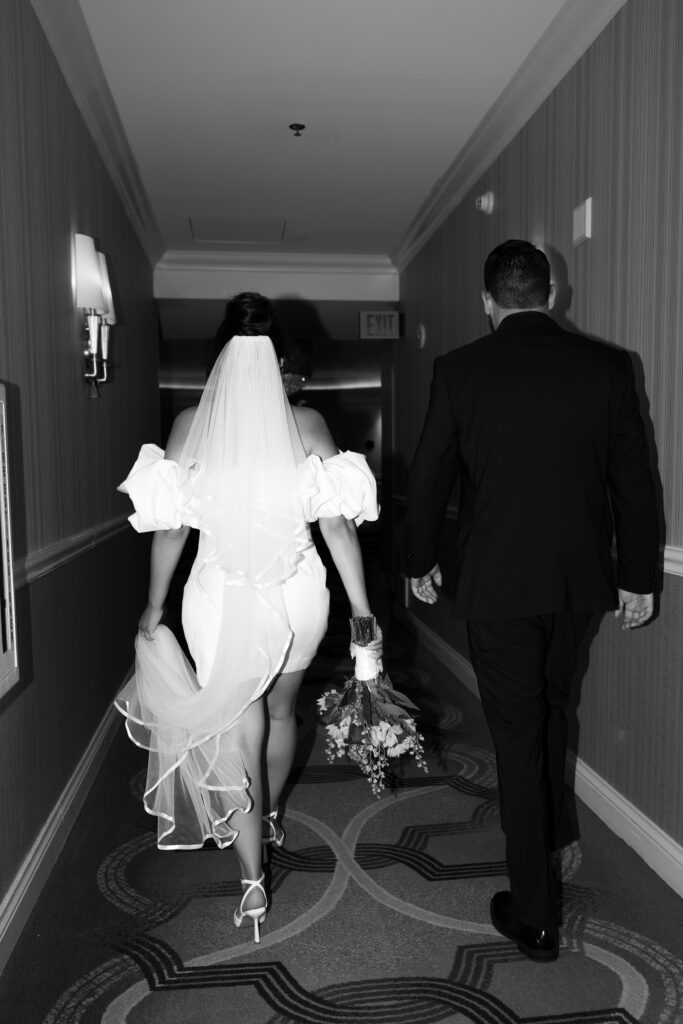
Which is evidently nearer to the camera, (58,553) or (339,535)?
(339,535)

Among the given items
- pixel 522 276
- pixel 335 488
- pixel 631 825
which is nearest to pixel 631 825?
pixel 631 825

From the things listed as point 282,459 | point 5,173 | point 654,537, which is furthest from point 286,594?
point 5,173

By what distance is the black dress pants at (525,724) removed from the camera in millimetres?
2039

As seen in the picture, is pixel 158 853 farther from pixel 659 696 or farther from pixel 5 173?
pixel 5 173

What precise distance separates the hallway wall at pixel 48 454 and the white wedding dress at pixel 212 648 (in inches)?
15.4

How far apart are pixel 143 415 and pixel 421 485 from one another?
12.8 feet

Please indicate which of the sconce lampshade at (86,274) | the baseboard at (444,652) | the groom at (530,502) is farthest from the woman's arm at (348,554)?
the baseboard at (444,652)

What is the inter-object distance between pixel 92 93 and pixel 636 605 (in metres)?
3.08

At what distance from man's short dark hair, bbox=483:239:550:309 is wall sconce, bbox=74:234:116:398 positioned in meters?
1.92

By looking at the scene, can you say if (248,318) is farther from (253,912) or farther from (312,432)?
(253,912)

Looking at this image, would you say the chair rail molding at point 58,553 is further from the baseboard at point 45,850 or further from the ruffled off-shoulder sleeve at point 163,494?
the baseboard at point 45,850

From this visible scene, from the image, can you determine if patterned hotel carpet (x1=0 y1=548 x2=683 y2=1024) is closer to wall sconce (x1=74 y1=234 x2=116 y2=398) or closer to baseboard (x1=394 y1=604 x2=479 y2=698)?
baseboard (x1=394 y1=604 x2=479 y2=698)

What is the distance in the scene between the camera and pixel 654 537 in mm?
2150

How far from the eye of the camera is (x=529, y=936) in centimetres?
207
